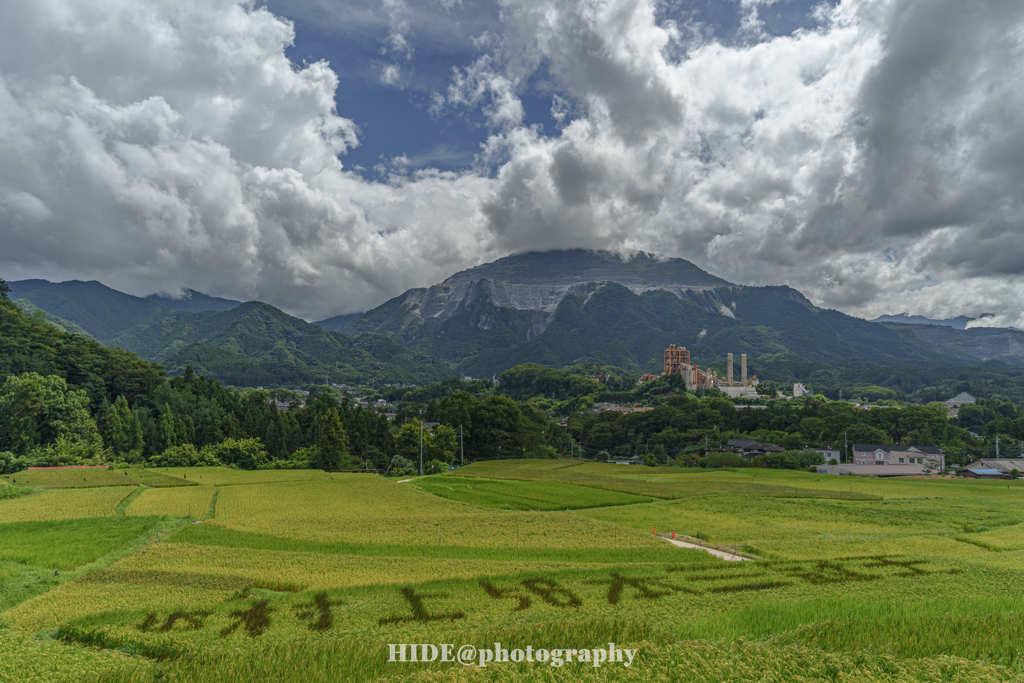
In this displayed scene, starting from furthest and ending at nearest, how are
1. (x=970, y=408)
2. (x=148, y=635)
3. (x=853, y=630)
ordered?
1. (x=970, y=408)
2. (x=148, y=635)
3. (x=853, y=630)

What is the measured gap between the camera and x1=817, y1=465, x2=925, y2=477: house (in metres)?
72.1

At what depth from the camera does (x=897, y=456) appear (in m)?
79.4

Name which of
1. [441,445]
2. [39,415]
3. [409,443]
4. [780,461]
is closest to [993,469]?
[780,461]

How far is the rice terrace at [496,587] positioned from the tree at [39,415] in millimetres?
27477

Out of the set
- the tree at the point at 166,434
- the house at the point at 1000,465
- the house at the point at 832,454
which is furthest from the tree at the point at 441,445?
the house at the point at 1000,465

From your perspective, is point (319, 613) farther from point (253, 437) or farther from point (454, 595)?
point (253, 437)

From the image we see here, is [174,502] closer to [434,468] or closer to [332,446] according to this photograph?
[434,468]

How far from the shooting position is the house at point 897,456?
78938mm

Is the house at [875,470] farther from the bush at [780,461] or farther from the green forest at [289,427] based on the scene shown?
the green forest at [289,427]

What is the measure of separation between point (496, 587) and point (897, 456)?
8899 centimetres

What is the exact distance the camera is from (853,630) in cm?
935

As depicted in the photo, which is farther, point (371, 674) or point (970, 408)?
point (970, 408)

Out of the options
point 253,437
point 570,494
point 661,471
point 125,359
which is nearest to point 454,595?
point 570,494

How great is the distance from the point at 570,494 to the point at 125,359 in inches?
3173
